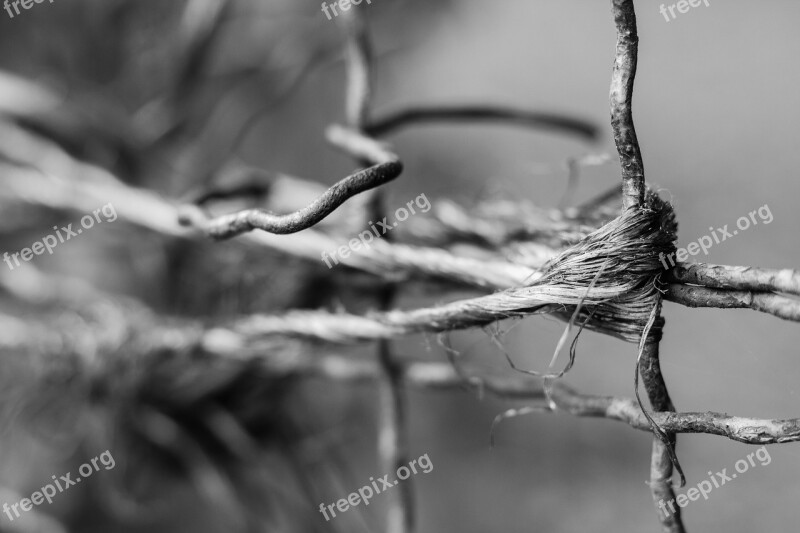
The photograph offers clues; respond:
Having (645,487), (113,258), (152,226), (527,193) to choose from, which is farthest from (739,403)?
(113,258)

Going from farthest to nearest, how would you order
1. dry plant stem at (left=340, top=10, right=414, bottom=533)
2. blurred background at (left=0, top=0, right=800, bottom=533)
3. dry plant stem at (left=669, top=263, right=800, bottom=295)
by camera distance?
blurred background at (left=0, top=0, right=800, bottom=533) < dry plant stem at (left=340, top=10, right=414, bottom=533) < dry plant stem at (left=669, top=263, right=800, bottom=295)

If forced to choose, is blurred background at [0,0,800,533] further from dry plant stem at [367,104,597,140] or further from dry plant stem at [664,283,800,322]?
dry plant stem at [664,283,800,322]

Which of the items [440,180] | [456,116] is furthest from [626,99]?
[440,180]

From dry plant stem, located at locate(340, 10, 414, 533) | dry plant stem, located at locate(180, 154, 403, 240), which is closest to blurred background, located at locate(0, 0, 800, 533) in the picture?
dry plant stem, located at locate(340, 10, 414, 533)

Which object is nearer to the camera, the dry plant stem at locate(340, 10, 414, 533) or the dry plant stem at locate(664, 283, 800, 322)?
the dry plant stem at locate(664, 283, 800, 322)

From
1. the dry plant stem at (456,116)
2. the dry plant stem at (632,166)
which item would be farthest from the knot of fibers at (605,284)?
the dry plant stem at (456,116)

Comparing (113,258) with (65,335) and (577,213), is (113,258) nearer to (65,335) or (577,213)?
(65,335)

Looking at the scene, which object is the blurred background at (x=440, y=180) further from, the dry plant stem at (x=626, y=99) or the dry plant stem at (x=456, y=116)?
the dry plant stem at (x=626, y=99)
